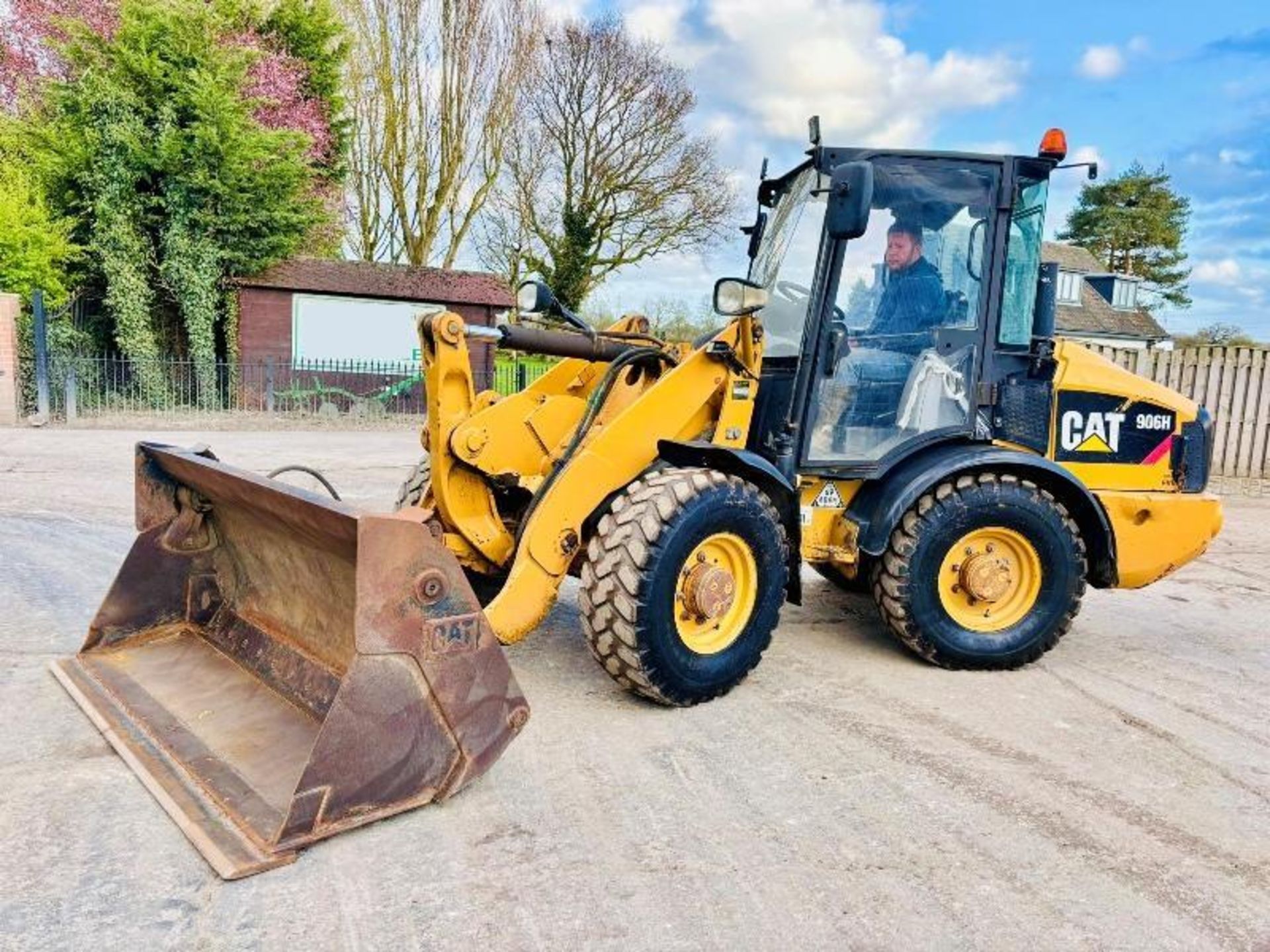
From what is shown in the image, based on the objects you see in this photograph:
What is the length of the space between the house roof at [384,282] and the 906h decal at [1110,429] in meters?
15.7

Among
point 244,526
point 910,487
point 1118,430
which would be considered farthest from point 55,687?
point 1118,430

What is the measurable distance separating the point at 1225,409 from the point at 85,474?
14.3 meters

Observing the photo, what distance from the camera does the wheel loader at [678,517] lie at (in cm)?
279

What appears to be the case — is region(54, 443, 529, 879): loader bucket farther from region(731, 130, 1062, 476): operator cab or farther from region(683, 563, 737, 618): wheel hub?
region(731, 130, 1062, 476): operator cab

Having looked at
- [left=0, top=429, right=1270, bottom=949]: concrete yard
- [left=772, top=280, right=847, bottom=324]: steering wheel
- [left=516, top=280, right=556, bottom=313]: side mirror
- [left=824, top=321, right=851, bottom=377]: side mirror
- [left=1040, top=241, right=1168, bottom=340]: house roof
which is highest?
[left=1040, top=241, right=1168, bottom=340]: house roof

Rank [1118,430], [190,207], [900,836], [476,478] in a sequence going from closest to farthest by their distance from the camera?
[900,836] < [476,478] < [1118,430] < [190,207]

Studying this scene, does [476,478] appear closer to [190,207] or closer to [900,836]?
[900,836]

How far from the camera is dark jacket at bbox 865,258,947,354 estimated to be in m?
4.36

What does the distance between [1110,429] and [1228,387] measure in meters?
9.97

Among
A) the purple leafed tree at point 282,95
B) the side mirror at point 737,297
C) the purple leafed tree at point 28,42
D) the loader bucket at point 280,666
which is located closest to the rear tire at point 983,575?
the side mirror at point 737,297

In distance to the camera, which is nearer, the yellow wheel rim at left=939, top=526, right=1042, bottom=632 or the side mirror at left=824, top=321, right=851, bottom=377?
the side mirror at left=824, top=321, right=851, bottom=377

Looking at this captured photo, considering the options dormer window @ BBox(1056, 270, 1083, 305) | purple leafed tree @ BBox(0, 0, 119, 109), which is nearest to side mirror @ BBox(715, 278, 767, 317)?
purple leafed tree @ BBox(0, 0, 119, 109)

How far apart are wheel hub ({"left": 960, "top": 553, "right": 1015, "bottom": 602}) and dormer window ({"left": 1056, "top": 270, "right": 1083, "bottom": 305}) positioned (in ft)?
102

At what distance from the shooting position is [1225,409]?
12.9 metres
